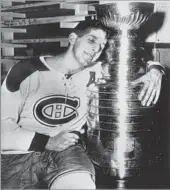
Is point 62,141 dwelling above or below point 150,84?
below

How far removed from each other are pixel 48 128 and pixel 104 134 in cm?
19

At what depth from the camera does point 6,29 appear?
973 mm

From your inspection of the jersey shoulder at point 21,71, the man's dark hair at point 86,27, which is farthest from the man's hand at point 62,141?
the man's dark hair at point 86,27

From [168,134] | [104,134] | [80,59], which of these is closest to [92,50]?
[80,59]

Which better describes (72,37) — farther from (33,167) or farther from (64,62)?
(33,167)

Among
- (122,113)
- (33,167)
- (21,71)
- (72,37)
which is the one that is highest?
(72,37)

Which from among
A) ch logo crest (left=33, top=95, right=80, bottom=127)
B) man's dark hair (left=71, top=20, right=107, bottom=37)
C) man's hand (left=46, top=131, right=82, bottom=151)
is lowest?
man's hand (left=46, top=131, right=82, bottom=151)

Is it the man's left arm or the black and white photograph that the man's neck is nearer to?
the black and white photograph

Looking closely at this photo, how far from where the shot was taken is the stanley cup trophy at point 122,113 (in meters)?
0.96

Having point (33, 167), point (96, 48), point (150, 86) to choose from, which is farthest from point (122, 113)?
point (33, 167)

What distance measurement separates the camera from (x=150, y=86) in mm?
946

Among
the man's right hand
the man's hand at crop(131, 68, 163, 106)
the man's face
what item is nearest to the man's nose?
the man's face

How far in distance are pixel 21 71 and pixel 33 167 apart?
320 mm

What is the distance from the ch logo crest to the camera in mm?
957
